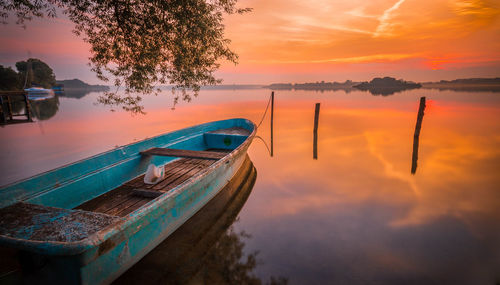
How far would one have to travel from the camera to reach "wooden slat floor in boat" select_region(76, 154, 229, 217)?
16.5ft

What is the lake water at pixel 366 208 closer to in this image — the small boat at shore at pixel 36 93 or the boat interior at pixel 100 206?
the boat interior at pixel 100 206

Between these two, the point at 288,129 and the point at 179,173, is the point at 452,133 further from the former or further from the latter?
the point at 179,173

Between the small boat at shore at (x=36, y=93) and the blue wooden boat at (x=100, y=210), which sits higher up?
the small boat at shore at (x=36, y=93)

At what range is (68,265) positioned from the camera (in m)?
2.79

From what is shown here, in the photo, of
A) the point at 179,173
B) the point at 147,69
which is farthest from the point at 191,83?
the point at 179,173

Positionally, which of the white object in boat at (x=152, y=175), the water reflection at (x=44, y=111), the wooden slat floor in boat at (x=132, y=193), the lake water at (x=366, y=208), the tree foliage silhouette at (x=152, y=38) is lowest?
the lake water at (x=366, y=208)

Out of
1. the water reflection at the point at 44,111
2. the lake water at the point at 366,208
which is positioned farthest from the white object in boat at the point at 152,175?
the water reflection at the point at 44,111

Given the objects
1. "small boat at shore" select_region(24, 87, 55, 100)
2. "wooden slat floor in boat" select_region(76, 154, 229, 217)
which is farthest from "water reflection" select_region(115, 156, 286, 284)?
"small boat at shore" select_region(24, 87, 55, 100)

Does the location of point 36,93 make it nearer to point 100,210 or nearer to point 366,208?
point 100,210

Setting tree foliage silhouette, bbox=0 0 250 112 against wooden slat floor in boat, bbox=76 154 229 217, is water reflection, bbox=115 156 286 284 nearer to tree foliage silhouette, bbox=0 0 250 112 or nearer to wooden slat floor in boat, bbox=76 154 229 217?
wooden slat floor in boat, bbox=76 154 229 217

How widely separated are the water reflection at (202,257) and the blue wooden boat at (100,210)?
0.52m

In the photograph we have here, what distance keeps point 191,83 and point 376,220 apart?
772cm

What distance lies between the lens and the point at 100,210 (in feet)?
16.3

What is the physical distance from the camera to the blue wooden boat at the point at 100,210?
2.82 m
